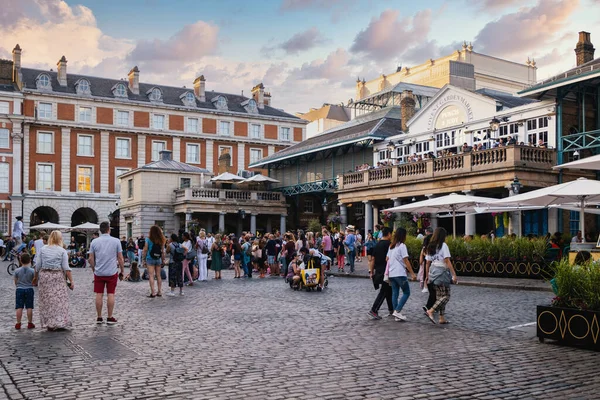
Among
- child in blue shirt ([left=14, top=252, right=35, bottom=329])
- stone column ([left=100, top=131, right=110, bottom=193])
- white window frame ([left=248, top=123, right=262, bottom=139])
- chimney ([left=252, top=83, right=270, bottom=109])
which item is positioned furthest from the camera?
chimney ([left=252, top=83, right=270, bottom=109])

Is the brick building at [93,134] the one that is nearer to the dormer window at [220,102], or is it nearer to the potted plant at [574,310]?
the dormer window at [220,102]

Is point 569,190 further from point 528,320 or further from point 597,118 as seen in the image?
point 597,118

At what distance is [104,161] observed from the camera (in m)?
64.1

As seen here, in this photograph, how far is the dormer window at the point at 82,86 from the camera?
63.3 metres

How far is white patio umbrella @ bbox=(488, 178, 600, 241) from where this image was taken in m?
17.8

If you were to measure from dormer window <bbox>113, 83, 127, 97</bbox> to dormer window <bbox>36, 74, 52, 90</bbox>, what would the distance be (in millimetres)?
6110

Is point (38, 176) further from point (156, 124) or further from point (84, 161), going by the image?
point (156, 124)

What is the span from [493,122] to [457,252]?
11157mm

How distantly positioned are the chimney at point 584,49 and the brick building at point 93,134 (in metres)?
40.6

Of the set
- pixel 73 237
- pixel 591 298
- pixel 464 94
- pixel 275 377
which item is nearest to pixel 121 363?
pixel 275 377

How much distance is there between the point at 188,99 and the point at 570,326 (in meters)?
62.7

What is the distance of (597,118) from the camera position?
96.7 ft

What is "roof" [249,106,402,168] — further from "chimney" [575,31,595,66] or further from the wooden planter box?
the wooden planter box

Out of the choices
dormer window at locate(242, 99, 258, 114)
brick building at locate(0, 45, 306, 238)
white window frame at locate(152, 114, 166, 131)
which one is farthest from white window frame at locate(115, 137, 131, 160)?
dormer window at locate(242, 99, 258, 114)
